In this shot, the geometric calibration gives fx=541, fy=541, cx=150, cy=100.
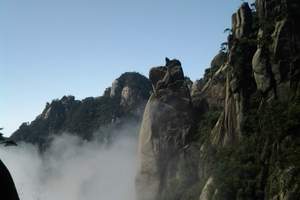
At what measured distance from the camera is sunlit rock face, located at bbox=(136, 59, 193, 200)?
96.9m

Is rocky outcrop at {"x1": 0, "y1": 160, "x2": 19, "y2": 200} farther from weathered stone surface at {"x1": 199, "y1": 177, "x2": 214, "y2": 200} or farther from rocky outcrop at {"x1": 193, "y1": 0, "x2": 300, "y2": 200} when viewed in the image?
weathered stone surface at {"x1": 199, "y1": 177, "x2": 214, "y2": 200}

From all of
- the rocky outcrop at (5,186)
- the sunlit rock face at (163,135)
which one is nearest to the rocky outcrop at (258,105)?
the sunlit rock face at (163,135)

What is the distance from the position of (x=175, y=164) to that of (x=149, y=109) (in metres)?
12.8

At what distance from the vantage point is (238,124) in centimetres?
8138

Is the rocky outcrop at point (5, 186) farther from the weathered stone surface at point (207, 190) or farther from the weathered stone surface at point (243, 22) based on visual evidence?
the weathered stone surface at point (243, 22)

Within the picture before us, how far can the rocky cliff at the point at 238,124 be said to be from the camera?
234 feet

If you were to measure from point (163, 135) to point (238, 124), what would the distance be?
21.1 metres

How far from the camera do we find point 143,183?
3932 inches

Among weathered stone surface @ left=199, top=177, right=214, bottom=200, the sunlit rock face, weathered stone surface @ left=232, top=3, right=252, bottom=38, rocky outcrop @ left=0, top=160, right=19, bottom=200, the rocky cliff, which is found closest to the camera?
rocky outcrop @ left=0, top=160, right=19, bottom=200

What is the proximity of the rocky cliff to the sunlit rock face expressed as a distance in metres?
0.18

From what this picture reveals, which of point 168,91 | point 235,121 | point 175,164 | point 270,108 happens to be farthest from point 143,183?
point 270,108

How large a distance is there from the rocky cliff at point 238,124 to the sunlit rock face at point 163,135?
0.18 m

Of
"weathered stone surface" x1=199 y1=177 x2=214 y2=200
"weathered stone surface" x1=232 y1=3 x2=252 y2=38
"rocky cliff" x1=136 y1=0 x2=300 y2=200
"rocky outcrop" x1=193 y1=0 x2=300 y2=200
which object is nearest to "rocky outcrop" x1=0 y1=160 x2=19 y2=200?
"rocky cliff" x1=136 y1=0 x2=300 y2=200

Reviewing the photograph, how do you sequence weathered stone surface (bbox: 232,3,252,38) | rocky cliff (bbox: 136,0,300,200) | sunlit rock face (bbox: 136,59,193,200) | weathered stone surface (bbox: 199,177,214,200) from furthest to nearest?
sunlit rock face (bbox: 136,59,193,200)
weathered stone surface (bbox: 232,3,252,38)
weathered stone surface (bbox: 199,177,214,200)
rocky cliff (bbox: 136,0,300,200)
